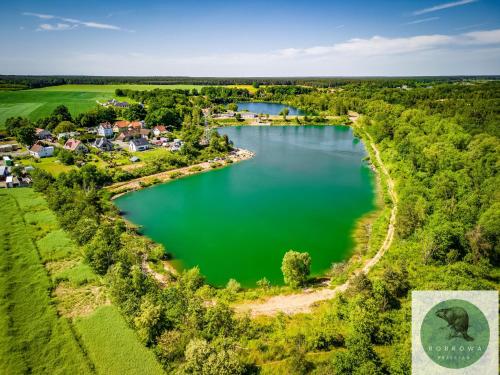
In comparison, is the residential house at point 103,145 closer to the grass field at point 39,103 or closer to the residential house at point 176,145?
the residential house at point 176,145

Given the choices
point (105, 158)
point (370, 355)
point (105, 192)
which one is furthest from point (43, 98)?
point (370, 355)

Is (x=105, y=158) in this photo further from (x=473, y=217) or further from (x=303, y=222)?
(x=473, y=217)

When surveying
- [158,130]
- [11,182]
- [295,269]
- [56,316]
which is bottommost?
[56,316]

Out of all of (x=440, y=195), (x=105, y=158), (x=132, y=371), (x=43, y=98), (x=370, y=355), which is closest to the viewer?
(x=370, y=355)

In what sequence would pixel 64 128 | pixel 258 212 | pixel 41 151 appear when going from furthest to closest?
pixel 64 128
pixel 41 151
pixel 258 212

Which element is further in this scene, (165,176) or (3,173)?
(165,176)

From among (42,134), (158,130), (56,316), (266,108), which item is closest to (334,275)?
(56,316)

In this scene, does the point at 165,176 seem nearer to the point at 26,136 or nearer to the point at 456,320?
the point at 26,136

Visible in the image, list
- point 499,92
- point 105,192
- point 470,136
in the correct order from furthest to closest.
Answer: point 499,92
point 470,136
point 105,192
